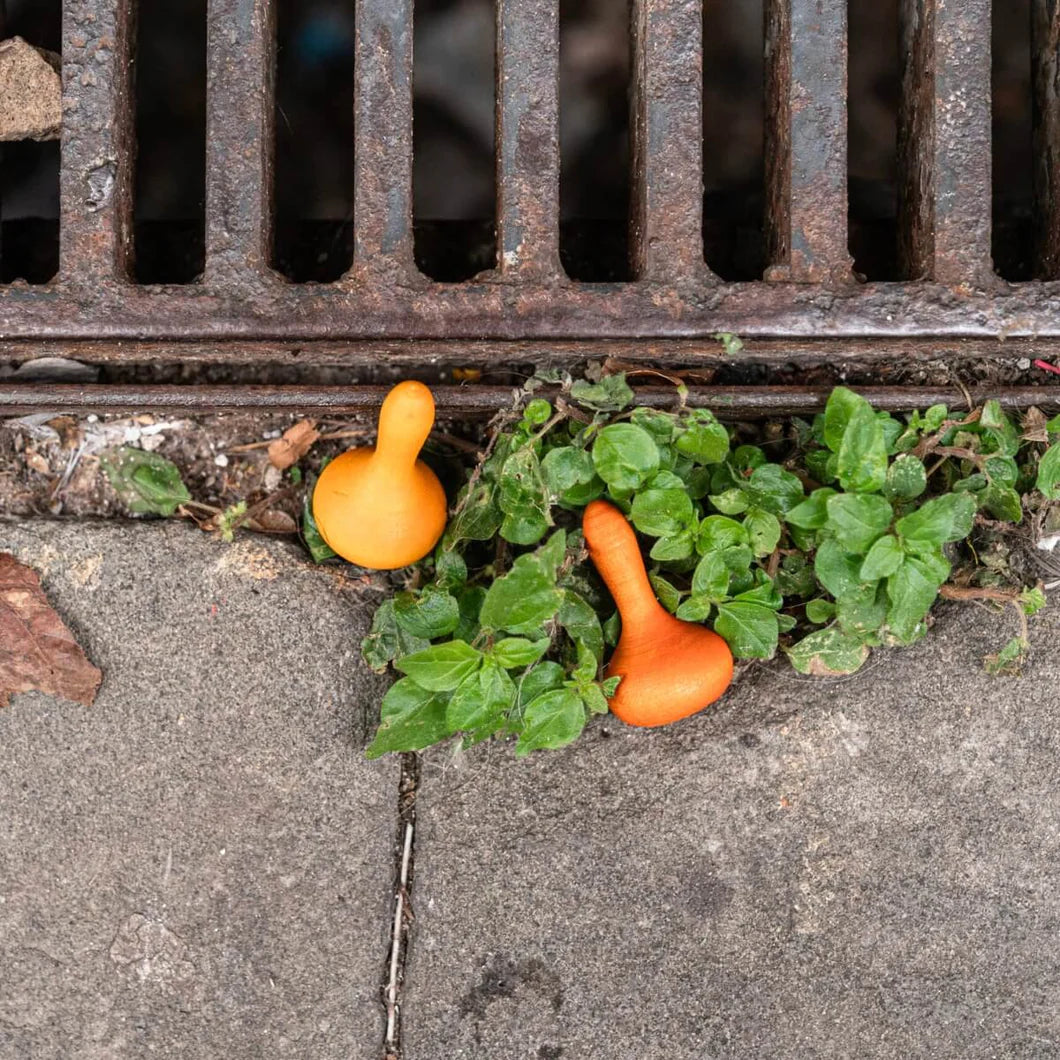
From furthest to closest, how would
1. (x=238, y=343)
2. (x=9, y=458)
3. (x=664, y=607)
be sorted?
(x=9, y=458) → (x=664, y=607) → (x=238, y=343)

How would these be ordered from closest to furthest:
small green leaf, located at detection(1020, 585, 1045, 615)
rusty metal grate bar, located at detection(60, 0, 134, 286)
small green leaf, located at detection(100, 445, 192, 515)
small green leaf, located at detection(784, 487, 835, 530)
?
rusty metal grate bar, located at detection(60, 0, 134, 286), small green leaf, located at detection(784, 487, 835, 530), small green leaf, located at detection(1020, 585, 1045, 615), small green leaf, located at detection(100, 445, 192, 515)

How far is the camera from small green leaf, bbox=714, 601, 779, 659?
6.09 ft

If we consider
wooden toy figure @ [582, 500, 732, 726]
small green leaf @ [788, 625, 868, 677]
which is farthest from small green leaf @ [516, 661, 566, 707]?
small green leaf @ [788, 625, 868, 677]

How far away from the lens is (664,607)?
1.93 m

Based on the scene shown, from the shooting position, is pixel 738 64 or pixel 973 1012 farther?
pixel 738 64

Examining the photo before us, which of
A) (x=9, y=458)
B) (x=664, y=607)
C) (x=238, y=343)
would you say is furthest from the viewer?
(x=9, y=458)

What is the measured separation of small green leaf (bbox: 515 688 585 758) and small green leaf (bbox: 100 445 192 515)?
31.0 inches

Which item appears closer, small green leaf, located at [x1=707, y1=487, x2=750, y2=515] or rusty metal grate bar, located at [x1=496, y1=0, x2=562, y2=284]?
rusty metal grate bar, located at [x1=496, y1=0, x2=562, y2=284]

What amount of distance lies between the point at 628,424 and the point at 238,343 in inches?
25.2

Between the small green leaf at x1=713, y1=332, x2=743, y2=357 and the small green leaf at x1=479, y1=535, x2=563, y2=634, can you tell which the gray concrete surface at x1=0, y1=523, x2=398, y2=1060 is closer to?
the small green leaf at x1=479, y1=535, x2=563, y2=634

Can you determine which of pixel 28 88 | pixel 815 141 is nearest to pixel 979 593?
pixel 815 141

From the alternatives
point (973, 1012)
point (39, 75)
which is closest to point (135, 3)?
point (39, 75)

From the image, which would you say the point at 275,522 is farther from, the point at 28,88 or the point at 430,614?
the point at 28,88

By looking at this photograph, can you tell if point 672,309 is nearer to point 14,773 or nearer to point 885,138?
point 885,138
